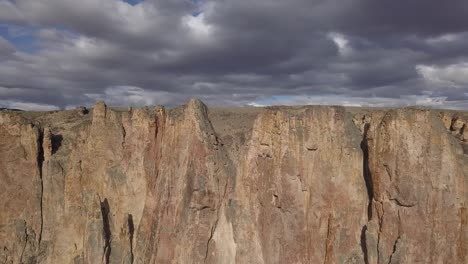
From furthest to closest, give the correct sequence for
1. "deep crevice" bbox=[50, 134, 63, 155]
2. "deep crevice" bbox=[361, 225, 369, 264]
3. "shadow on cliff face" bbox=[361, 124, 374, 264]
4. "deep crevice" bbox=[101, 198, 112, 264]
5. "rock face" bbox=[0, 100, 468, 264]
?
1. "deep crevice" bbox=[50, 134, 63, 155]
2. "deep crevice" bbox=[101, 198, 112, 264]
3. "shadow on cliff face" bbox=[361, 124, 374, 264]
4. "deep crevice" bbox=[361, 225, 369, 264]
5. "rock face" bbox=[0, 100, 468, 264]

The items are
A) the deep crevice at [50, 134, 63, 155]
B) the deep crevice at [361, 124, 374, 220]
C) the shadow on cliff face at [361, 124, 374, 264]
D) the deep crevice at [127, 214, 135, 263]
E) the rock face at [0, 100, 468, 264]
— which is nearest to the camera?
the rock face at [0, 100, 468, 264]

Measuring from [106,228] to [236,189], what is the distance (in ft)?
28.1

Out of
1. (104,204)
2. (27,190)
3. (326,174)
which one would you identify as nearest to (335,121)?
(326,174)

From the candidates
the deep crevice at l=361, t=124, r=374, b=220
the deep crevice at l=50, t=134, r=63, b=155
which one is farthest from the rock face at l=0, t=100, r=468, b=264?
the deep crevice at l=50, t=134, r=63, b=155

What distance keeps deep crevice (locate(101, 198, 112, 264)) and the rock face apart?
0.08 metres

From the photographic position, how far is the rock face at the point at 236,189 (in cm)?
2568

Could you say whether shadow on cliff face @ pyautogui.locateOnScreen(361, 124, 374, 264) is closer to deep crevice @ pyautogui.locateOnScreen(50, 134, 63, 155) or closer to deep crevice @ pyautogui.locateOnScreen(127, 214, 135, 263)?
deep crevice @ pyautogui.locateOnScreen(127, 214, 135, 263)

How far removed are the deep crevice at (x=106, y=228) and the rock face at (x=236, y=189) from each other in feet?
0.26

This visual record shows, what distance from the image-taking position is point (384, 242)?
25.8m

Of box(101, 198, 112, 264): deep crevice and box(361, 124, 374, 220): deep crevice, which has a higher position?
box(361, 124, 374, 220): deep crevice

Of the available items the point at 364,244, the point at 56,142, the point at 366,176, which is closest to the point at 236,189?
the point at 366,176

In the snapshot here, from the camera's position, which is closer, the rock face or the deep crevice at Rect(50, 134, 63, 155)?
the rock face

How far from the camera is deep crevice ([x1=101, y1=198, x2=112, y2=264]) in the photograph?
29.2 meters

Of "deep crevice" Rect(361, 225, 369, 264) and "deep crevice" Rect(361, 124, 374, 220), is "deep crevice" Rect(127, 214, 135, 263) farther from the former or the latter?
"deep crevice" Rect(361, 124, 374, 220)
